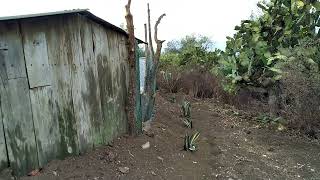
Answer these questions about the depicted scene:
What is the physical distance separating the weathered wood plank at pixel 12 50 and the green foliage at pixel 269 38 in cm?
576

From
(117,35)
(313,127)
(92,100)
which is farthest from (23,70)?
(313,127)

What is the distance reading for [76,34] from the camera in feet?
16.3

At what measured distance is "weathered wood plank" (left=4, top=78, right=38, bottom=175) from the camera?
4164 mm

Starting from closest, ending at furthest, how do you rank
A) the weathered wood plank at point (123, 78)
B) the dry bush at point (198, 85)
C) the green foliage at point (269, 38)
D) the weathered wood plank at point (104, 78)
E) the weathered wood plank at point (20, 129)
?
the weathered wood plank at point (20, 129) < the weathered wood plank at point (104, 78) < the weathered wood plank at point (123, 78) < the green foliage at point (269, 38) < the dry bush at point (198, 85)

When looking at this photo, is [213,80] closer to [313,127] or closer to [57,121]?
[313,127]

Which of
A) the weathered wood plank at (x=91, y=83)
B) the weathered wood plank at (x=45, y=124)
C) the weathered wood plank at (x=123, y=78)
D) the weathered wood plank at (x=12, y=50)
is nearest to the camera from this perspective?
the weathered wood plank at (x=12, y=50)

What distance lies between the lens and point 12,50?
4.14m

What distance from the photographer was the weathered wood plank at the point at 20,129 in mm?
4164

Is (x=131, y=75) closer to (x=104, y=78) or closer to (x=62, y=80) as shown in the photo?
(x=104, y=78)

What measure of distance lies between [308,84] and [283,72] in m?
0.67

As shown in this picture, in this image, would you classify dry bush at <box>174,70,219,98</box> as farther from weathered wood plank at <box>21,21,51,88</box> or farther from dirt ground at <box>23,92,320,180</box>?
weathered wood plank at <box>21,21,51,88</box>

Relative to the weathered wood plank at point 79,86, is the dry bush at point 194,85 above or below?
below

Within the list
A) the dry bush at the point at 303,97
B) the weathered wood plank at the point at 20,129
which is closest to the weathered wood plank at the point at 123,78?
the weathered wood plank at the point at 20,129

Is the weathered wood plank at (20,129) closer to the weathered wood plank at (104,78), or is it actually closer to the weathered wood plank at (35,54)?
the weathered wood plank at (35,54)
